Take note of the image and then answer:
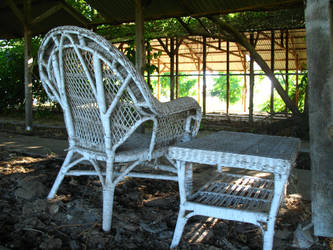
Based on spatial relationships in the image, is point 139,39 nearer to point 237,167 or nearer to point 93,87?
point 93,87

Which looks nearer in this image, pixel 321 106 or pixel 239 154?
pixel 239 154

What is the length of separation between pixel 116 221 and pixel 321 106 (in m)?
1.41

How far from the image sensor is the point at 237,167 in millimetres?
1643

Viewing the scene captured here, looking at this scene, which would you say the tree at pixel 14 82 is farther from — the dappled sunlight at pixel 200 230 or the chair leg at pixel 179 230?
the chair leg at pixel 179 230

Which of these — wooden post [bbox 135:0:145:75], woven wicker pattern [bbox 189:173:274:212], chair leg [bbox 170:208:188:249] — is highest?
wooden post [bbox 135:0:145:75]

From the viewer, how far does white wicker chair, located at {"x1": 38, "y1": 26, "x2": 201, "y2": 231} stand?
189cm

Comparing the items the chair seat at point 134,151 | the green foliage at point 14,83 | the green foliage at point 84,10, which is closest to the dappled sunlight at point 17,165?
the chair seat at point 134,151

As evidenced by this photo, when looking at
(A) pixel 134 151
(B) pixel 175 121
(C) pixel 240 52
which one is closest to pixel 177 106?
(B) pixel 175 121

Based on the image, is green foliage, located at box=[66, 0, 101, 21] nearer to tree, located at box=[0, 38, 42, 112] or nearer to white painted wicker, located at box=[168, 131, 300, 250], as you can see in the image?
tree, located at box=[0, 38, 42, 112]

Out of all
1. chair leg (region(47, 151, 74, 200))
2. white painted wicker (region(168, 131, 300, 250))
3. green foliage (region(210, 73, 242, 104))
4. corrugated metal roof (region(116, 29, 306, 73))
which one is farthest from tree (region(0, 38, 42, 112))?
green foliage (region(210, 73, 242, 104))

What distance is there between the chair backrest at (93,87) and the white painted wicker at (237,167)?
38cm

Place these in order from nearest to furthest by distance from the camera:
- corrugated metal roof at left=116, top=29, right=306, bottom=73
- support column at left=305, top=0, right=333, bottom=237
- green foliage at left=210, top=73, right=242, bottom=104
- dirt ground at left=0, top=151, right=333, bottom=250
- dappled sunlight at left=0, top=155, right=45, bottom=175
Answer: support column at left=305, top=0, right=333, bottom=237 → dirt ground at left=0, top=151, right=333, bottom=250 → dappled sunlight at left=0, top=155, right=45, bottom=175 → corrugated metal roof at left=116, top=29, right=306, bottom=73 → green foliage at left=210, top=73, right=242, bottom=104

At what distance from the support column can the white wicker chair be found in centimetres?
82

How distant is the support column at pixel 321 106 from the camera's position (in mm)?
1802
